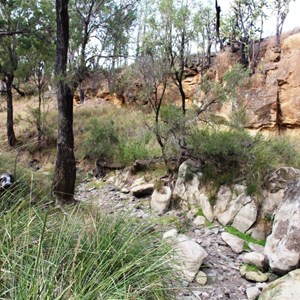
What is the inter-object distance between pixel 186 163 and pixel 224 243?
6.78ft

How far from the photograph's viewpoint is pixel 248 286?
3611 mm

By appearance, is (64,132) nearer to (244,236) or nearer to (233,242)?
(233,242)

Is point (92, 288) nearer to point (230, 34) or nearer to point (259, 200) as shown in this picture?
point (259, 200)

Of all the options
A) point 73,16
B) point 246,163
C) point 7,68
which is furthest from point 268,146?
point 7,68

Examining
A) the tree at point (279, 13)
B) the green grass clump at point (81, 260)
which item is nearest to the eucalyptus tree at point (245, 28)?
the tree at point (279, 13)

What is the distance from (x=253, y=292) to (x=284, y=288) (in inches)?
15.2

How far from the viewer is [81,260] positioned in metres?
1.73

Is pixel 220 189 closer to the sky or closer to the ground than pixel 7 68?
closer to the ground

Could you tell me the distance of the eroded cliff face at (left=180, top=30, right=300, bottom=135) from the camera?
9523 millimetres

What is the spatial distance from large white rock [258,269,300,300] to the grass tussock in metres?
1.77

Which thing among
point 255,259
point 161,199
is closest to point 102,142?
point 161,199

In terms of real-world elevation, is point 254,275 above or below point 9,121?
below

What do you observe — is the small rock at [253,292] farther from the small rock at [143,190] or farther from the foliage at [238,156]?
the small rock at [143,190]

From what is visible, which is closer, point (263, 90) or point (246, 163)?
point (246, 163)
